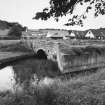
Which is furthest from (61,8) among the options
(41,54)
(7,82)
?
(41,54)

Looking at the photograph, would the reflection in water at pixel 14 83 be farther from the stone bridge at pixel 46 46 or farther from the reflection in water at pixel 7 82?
the stone bridge at pixel 46 46

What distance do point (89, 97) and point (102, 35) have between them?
2695 inches

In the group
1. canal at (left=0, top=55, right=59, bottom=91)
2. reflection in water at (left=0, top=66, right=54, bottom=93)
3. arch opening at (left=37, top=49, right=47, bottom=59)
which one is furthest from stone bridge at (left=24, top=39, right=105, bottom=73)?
reflection in water at (left=0, top=66, right=54, bottom=93)

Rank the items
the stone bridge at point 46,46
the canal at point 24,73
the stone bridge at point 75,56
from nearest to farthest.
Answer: the canal at point 24,73, the stone bridge at point 75,56, the stone bridge at point 46,46

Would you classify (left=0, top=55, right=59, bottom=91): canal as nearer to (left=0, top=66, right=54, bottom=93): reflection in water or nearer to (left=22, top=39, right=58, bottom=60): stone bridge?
(left=0, top=66, right=54, bottom=93): reflection in water

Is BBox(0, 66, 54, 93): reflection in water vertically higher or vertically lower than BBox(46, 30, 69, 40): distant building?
lower

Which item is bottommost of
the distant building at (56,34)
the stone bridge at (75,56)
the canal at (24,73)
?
the canal at (24,73)

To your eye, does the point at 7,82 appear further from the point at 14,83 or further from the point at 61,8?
the point at 61,8

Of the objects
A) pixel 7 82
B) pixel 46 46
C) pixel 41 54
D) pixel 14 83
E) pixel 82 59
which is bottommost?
pixel 7 82

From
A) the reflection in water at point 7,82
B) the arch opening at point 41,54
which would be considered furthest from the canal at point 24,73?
the arch opening at point 41,54

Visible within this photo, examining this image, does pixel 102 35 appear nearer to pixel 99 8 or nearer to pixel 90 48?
pixel 90 48

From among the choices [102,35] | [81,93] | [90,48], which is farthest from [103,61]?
[102,35]

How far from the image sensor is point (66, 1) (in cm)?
471

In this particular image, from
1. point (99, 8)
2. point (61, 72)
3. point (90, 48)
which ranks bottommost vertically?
point (61, 72)
